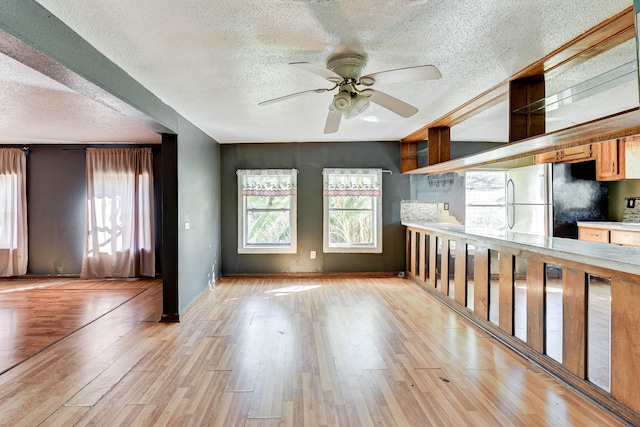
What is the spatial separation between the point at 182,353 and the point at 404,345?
192 cm

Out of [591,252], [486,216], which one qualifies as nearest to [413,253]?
[486,216]

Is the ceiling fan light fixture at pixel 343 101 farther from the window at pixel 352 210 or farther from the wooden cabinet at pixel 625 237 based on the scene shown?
the wooden cabinet at pixel 625 237

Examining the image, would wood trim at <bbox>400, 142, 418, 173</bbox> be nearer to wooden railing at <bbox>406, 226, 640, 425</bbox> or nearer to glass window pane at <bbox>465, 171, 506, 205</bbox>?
glass window pane at <bbox>465, 171, 506, 205</bbox>

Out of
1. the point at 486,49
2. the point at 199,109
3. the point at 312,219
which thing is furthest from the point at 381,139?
the point at 486,49

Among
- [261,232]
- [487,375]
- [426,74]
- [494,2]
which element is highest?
[494,2]

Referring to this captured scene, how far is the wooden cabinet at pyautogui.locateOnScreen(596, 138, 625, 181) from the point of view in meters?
4.87

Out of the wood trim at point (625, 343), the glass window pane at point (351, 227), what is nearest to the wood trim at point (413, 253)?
the glass window pane at point (351, 227)

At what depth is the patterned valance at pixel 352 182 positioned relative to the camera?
5980 mm

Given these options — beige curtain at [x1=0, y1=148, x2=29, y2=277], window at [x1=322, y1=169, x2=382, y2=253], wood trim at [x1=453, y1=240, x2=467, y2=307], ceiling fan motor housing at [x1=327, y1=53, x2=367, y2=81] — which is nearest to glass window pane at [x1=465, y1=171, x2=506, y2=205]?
window at [x1=322, y1=169, x2=382, y2=253]

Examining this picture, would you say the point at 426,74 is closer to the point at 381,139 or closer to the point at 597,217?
the point at 381,139

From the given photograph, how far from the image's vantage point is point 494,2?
182 cm

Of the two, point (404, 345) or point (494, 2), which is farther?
point (404, 345)

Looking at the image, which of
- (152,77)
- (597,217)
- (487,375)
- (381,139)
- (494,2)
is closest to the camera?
(494,2)

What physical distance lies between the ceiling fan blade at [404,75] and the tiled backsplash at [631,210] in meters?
4.78
